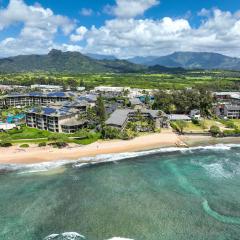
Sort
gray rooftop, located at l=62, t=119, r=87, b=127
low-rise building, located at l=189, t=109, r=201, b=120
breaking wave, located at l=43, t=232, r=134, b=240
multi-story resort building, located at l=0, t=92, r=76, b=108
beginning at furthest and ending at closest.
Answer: multi-story resort building, located at l=0, t=92, r=76, b=108 < low-rise building, located at l=189, t=109, r=201, b=120 < gray rooftop, located at l=62, t=119, r=87, b=127 < breaking wave, located at l=43, t=232, r=134, b=240

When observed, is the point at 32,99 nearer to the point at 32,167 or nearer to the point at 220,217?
the point at 32,167

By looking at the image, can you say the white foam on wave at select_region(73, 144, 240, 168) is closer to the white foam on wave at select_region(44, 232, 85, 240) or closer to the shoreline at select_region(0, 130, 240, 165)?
the shoreline at select_region(0, 130, 240, 165)

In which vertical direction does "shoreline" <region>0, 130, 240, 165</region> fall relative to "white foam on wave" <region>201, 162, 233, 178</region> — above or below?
above

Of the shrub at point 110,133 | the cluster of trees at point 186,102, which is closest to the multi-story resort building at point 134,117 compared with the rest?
the shrub at point 110,133

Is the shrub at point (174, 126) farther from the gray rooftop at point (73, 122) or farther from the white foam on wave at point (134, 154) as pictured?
the gray rooftop at point (73, 122)

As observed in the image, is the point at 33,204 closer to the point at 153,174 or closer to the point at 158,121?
the point at 153,174

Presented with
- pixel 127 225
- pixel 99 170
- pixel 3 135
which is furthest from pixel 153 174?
pixel 3 135

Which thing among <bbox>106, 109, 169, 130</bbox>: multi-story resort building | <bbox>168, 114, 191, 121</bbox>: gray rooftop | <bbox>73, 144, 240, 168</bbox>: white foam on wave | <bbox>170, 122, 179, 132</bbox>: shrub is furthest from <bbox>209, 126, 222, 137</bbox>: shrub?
<bbox>168, 114, 191, 121</bbox>: gray rooftop
